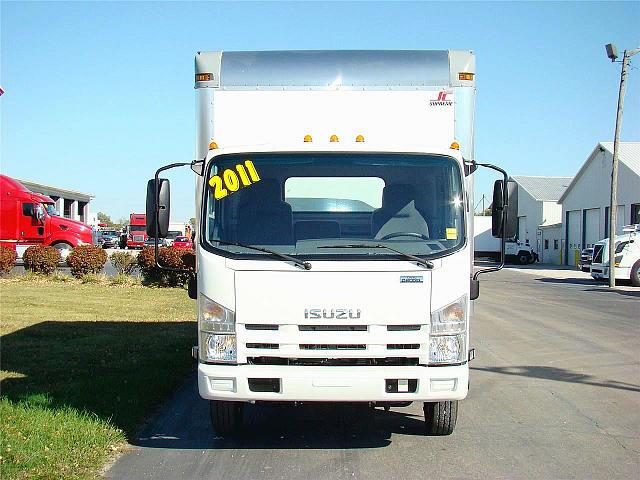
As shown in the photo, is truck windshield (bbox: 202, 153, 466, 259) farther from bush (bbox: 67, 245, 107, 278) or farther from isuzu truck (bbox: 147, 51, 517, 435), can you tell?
bush (bbox: 67, 245, 107, 278)

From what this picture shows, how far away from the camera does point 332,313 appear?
565 centimetres

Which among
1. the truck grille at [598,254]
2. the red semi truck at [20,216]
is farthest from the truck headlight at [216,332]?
the truck grille at [598,254]

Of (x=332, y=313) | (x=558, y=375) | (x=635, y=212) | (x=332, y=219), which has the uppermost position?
(x=635, y=212)

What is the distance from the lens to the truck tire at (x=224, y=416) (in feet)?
21.1

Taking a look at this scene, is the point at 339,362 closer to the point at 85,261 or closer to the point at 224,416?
the point at 224,416

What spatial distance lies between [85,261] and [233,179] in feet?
60.3

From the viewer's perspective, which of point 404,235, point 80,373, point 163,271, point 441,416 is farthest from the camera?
point 163,271

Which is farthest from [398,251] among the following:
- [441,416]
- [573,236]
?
[573,236]

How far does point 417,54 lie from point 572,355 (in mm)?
6365

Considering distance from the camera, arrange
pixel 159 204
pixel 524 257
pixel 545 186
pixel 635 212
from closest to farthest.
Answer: pixel 159 204, pixel 635 212, pixel 524 257, pixel 545 186

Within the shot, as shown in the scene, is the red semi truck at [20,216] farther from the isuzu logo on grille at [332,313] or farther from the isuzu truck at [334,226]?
the isuzu logo on grille at [332,313]

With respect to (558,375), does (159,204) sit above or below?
above

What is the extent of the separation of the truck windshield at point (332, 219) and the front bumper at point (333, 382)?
931 millimetres

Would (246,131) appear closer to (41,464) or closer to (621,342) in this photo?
(41,464)
